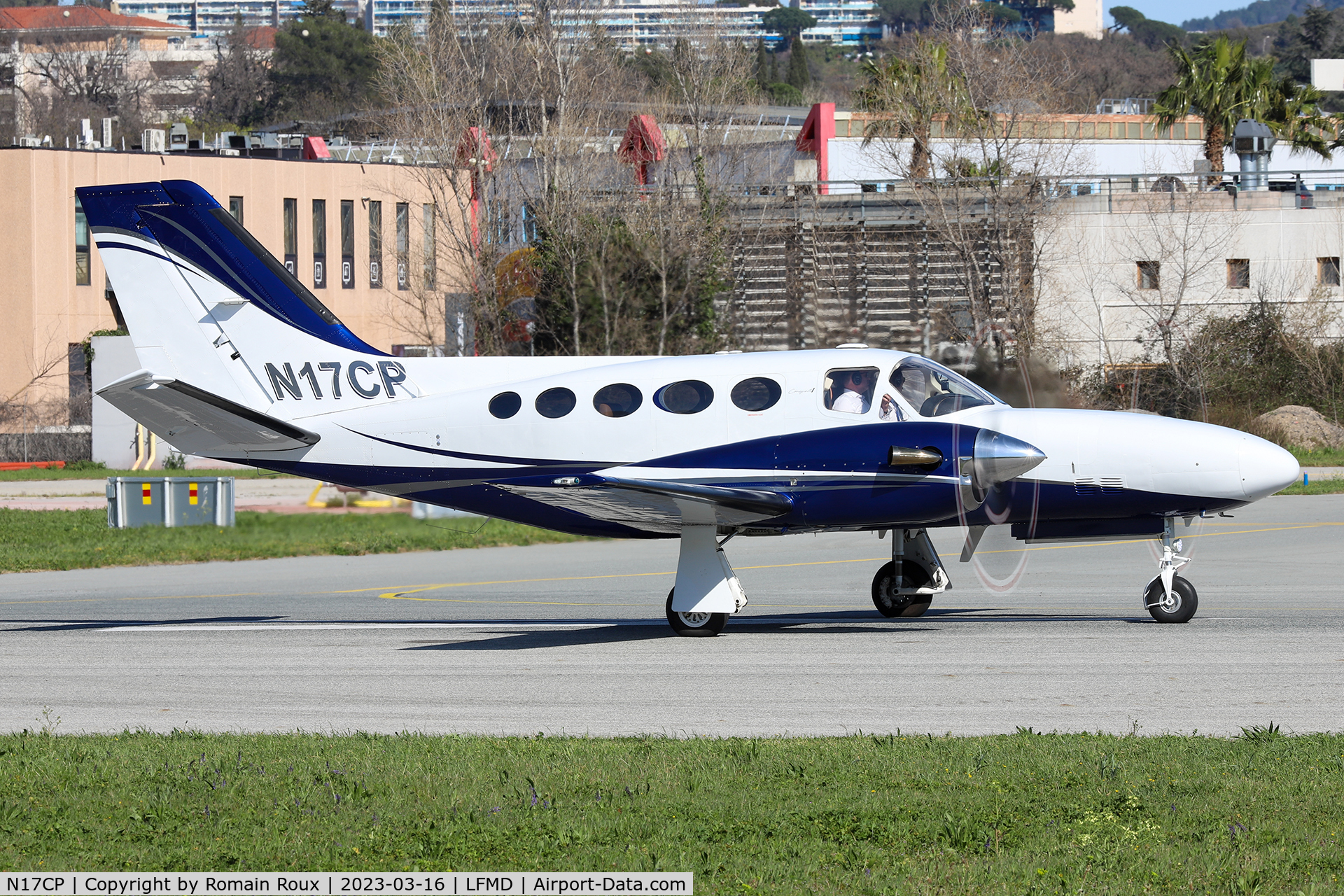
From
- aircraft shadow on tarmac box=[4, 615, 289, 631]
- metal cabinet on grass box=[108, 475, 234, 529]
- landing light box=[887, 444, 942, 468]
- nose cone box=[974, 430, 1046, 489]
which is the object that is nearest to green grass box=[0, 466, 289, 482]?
metal cabinet on grass box=[108, 475, 234, 529]

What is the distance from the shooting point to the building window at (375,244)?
56000mm

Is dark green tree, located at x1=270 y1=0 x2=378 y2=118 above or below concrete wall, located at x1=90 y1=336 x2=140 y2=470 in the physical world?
above

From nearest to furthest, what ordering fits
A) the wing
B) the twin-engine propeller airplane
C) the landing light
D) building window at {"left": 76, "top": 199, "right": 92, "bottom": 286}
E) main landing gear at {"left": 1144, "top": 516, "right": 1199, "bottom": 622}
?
the wing
the landing light
the twin-engine propeller airplane
main landing gear at {"left": 1144, "top": 516, "right": 1199, "bottom": 622}
building window at {"left": 76, "top": 199, "right": 92, "bottom": 286}

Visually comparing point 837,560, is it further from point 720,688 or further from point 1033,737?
point 1033,737

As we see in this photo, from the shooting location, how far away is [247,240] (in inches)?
659

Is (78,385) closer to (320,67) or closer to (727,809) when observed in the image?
(727,809)

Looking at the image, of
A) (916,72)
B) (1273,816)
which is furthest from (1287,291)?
(1273,816)

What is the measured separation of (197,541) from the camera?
86.6ft

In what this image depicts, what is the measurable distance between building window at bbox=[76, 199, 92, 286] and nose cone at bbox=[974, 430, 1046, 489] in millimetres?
45707

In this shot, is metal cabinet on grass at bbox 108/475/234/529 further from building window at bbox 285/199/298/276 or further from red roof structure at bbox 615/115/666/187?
building window at bbox 285/199/298/276

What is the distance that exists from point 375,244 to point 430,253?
838 cm

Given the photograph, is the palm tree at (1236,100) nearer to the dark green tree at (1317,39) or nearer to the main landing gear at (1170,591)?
the main landing gear at (1170,591)

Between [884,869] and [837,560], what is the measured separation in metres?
17.2

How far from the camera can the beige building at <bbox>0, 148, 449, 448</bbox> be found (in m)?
50.0
